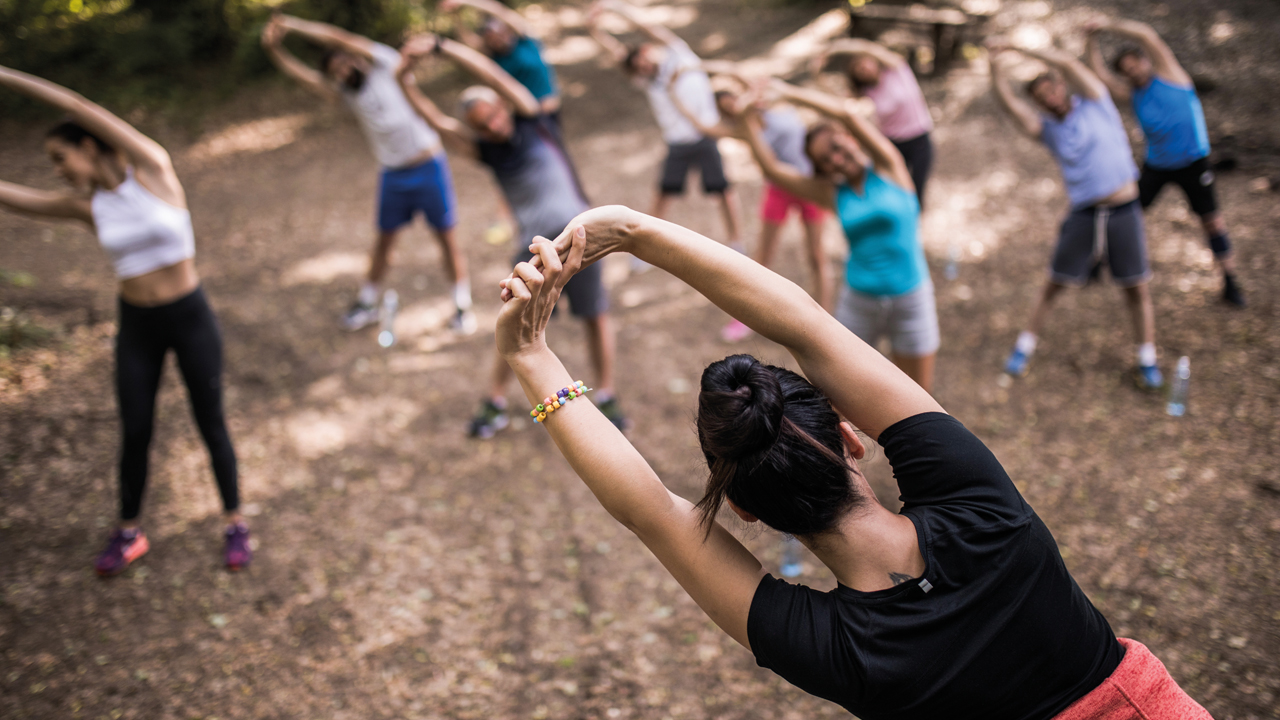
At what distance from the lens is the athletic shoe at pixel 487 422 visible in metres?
5.55

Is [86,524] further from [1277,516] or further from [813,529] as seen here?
[1277,516]

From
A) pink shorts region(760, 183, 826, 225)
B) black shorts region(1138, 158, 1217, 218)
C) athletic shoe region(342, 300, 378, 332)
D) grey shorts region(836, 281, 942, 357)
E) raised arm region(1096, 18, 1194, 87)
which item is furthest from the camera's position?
athletic shoe region(342, 300, 378, 332)

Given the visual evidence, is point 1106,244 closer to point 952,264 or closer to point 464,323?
point 952,264

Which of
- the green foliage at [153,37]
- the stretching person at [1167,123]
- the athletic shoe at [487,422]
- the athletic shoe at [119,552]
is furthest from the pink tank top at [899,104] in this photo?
the green foliage at [153,37]

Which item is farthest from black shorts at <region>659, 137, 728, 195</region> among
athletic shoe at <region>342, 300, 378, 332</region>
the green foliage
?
the green foliage

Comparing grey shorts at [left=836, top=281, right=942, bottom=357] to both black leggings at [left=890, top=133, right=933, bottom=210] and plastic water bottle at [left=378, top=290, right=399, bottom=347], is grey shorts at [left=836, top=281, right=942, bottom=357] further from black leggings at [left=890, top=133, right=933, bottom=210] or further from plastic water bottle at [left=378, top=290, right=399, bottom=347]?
plastic water bottle at [left=378, top=290, right=399, bottom=347]

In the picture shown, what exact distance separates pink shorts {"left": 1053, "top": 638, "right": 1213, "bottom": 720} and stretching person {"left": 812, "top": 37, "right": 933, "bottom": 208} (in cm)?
559

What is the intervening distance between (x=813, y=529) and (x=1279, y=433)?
192 inches

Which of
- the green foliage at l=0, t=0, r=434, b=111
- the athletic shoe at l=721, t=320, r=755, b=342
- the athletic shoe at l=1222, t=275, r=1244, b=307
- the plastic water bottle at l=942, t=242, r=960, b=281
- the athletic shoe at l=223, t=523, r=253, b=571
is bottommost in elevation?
the green foliage at l=0, t=0, r=434, b=111

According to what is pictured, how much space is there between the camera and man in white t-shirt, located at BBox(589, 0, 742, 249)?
282 inches

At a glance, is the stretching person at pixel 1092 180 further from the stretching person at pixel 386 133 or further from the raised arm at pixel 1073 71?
the stretching person at pixel 386 133

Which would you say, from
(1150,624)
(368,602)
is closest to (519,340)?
(368,602)

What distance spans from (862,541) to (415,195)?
5.71 m

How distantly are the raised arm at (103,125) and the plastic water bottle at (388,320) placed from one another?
2.87 metres
